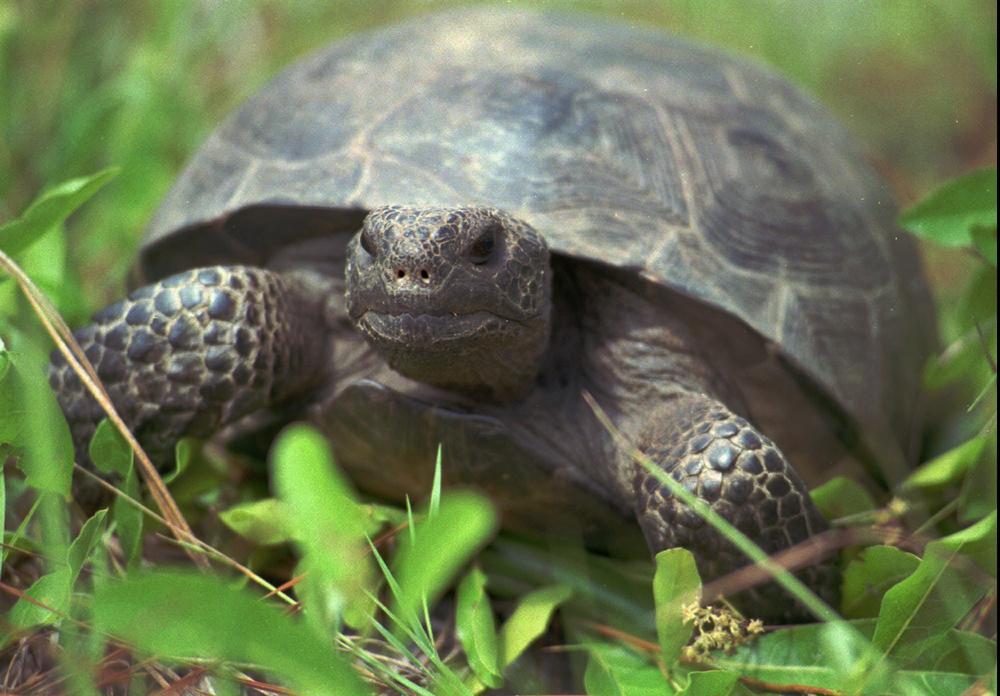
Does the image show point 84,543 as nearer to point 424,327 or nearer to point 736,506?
point 424,327

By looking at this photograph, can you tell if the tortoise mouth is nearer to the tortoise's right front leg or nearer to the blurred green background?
the tortoise's right front leg

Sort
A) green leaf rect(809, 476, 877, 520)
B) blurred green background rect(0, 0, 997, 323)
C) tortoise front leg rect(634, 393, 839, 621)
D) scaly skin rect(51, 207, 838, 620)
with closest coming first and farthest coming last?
scaly skin rect(51, 207, 838, 620) < tortoise front leg rect(634, 393, 839, 621) < green leaf rect(809, 476, 877, 520) < blurred green background rect(0, 0, 997, 323)

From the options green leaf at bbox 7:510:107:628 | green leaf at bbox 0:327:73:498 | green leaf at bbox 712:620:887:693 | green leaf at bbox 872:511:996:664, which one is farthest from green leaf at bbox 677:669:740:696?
green leaf at bbox 0:327:73:498

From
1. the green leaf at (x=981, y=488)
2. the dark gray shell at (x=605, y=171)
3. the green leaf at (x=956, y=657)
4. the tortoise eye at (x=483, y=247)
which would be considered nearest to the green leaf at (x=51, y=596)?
the tortoise eye at (x=483, y=247)

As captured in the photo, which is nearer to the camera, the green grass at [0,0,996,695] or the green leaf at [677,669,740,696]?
the green grass at [0,0,996,695]

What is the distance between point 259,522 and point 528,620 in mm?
618

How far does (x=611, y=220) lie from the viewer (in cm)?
244

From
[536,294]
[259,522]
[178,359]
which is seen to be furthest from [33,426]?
[536,294]

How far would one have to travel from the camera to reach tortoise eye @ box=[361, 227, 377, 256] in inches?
80.5

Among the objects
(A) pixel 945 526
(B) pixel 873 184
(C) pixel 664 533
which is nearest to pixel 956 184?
(B) pixel 873 184

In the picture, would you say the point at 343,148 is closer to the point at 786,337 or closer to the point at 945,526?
the point at 786,337

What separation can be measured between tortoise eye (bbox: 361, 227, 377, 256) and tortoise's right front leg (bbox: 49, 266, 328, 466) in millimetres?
388

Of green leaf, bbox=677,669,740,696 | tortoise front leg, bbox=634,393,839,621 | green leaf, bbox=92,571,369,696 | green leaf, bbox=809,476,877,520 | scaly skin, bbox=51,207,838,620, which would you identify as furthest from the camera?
green leaf, bbox=809,476,877,520

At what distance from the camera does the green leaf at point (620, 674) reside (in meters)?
1.97
